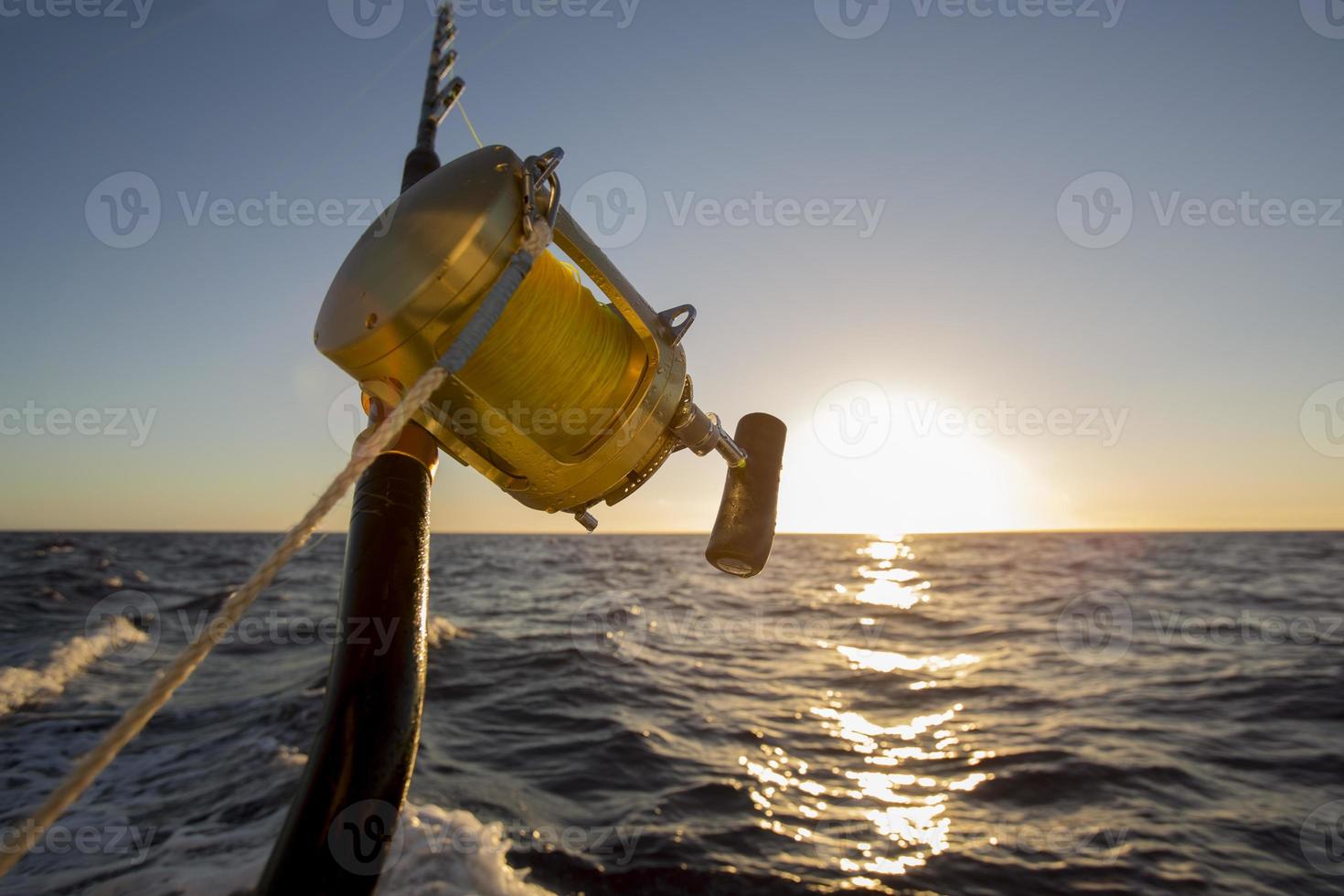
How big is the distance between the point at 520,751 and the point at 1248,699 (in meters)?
7.55

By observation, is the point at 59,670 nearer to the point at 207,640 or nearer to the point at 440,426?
the point at 440,426

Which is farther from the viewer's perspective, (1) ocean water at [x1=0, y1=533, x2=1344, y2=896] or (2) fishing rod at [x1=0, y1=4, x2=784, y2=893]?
(1) ocean water at [x1=0, y1=533, x2=1344, y2=896]

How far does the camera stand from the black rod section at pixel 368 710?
2.86ft

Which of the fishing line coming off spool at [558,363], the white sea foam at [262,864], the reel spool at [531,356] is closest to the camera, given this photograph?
the reel spool at [531,356]

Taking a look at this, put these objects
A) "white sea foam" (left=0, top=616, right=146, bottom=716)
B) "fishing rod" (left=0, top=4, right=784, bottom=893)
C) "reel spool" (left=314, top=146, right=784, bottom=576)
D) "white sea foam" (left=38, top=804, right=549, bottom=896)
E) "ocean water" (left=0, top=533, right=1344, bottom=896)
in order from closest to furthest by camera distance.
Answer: "fishing rod" (left=0, top=4, right=784, bottom=893) < "reel spool" (left=314, top=146, right=784, bottom=576) < "white sea foam" (left=38, top=804, right=549, bottom=896) < "ocean water" (left=0, top=533, right=1344, bottom=896) < "white sea foam" (left=0, top=616, right=146, bottom=716)

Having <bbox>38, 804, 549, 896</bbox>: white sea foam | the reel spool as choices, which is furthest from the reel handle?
<bbox>38, 804, 549, 896</bbox>: white sea foam

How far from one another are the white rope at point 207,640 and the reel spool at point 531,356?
8.4 inches

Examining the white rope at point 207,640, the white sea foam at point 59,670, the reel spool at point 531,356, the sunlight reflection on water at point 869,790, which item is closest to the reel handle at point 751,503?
the reel spool at point 531,356

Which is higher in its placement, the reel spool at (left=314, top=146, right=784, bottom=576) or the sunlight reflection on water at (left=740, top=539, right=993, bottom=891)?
the reel spool at (left=314, top=146, right=784, bottom=576)

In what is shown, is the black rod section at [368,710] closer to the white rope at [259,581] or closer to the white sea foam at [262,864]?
the white rope at [259,581]

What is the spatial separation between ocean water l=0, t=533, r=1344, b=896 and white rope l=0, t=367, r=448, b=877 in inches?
18.6

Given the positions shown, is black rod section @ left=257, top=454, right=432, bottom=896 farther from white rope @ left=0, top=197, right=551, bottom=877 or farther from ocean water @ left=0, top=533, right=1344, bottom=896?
ocean water @ left=0, top=533, right=1344, bottom=896

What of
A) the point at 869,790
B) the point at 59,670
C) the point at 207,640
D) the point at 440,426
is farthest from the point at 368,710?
the point at 59,670

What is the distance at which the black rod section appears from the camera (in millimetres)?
873
